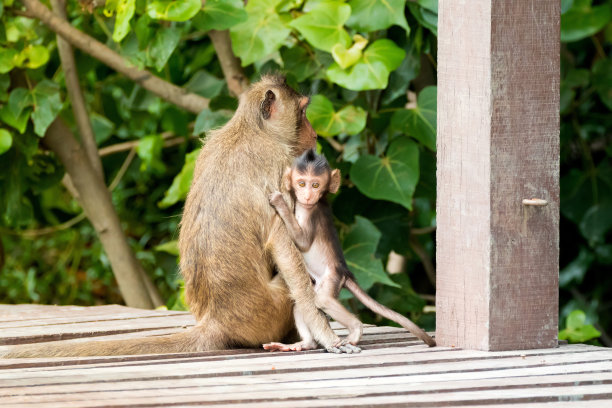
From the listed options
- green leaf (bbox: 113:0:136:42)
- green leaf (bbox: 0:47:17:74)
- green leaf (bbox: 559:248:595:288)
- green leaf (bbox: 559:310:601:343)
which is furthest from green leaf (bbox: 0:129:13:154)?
green leaf (bbox: 559:248:595:288)

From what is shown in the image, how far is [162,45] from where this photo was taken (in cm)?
526

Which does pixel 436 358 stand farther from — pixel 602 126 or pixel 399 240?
pixel 602 126

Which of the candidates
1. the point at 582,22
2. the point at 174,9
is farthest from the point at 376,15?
the point at 582,22

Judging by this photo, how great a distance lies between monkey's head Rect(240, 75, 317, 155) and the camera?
3797 millimetres

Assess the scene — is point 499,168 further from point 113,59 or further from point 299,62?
point 113,59

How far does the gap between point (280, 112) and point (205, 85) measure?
216 cm

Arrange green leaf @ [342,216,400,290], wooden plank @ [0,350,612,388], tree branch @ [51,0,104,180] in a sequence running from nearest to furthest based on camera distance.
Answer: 1. wooden plank @ [0,350,612,388]
2. green leaf @ [342,216,400,290]
3. tree branch @ [51,0,104,180]

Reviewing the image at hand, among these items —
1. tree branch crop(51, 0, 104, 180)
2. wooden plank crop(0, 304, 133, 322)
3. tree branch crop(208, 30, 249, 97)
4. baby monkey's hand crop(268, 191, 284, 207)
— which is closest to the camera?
baby monkey's hand crop(268, 191, 284, 207)

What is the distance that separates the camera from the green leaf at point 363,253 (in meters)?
4.87

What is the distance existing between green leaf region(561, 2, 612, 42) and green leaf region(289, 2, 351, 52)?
5.67ft

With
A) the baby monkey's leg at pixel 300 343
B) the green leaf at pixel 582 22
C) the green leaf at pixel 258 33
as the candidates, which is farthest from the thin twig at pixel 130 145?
the baby monkey's leg at pixel 300 343

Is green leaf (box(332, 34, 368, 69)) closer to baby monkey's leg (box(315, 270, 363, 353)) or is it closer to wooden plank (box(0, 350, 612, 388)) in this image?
baby monkey's leg (box(315, 270, 363, 353))

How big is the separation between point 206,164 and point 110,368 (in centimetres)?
88

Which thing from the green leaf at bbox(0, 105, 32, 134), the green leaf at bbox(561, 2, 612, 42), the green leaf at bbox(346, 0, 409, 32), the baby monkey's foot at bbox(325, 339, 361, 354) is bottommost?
the baby monkey's foot at bbox(325, 339, 361, 354)
